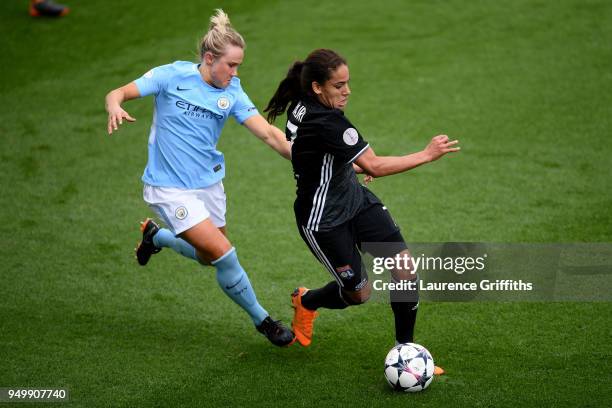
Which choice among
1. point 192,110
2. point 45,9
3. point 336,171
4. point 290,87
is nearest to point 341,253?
point 336,171

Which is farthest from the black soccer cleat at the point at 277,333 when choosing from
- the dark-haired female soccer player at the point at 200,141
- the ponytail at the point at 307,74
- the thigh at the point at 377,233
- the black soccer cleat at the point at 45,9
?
the black soccer cleat at the point at 45,9

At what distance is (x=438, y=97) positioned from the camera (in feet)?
35.0

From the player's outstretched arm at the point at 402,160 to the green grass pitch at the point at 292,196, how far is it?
1.41m

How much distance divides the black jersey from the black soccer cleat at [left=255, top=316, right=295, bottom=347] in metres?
0.86

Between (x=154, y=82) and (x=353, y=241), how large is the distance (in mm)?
1743

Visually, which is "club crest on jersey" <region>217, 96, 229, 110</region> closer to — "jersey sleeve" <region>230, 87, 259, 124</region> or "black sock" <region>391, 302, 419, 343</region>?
"jersey sleeve" <region>230, 87, 259, 124</region>

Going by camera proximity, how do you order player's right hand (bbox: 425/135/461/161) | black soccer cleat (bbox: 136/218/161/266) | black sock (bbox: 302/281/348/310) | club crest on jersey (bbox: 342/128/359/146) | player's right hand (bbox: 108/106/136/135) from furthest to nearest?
1. black soccer cleat (bbox: 136/218/161/266)
2. black sock (bbox: 302/281/348/310)
3. player's right hand (bbox: 108/106/136/135)
4. club crest on jersey (bbox: 342/128/359/146)
5. player's right hand (bbox: 425/135/461/161)

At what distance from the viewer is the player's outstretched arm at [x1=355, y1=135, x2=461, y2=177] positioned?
5.07 metres

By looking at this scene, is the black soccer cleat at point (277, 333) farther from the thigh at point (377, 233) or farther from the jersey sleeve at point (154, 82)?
the jersey sleeve at point (154, 82)

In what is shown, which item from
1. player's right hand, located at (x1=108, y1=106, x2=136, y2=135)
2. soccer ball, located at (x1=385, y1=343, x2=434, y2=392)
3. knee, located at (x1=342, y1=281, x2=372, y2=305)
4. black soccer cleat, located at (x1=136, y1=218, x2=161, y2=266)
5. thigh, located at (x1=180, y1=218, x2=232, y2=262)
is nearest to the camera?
soccer ball, located at (x1=385, y1=343, x2=434, y2=392)

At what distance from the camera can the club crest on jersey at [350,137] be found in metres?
5.16

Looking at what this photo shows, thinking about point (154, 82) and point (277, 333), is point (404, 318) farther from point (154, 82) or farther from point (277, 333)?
point (154, 82)

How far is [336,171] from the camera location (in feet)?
17.6

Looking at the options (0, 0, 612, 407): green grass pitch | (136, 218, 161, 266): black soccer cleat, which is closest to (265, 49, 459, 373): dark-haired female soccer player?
(0, 0, 612, 407): green grass pitch
